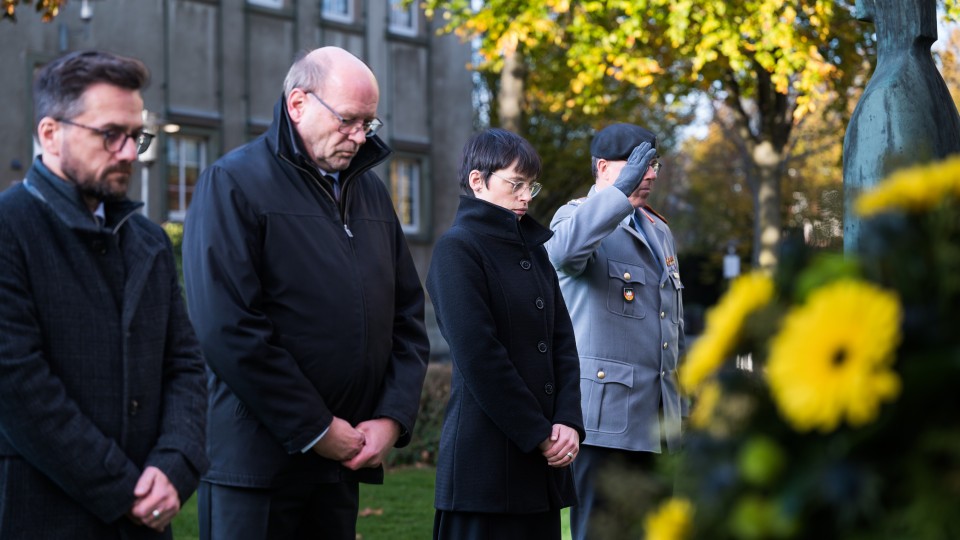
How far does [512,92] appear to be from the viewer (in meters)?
20.3

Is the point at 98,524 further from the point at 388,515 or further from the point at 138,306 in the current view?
the point at 388,515

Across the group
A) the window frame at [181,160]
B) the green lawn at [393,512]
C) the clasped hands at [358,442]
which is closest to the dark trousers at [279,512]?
the clasped hands at [358,442]

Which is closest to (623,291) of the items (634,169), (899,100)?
(634,169)

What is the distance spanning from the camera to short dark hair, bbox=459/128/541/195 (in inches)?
194

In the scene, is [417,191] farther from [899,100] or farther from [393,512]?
[899,100]

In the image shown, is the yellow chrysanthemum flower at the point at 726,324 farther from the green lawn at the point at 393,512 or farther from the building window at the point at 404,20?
the building window at the point at 404,20

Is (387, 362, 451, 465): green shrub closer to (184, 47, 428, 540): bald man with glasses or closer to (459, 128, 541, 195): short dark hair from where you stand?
(459, 128, 541, 195): short dark hair

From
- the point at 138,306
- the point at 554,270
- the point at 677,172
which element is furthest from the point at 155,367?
the point at 677,172

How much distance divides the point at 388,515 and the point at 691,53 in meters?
12.9

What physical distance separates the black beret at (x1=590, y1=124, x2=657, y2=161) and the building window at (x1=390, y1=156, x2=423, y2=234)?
21.5 metres

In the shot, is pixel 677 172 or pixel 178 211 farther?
pixel 677 172

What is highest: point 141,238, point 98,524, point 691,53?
point 691,53

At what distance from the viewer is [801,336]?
150 cm

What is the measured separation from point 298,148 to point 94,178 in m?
1.08
